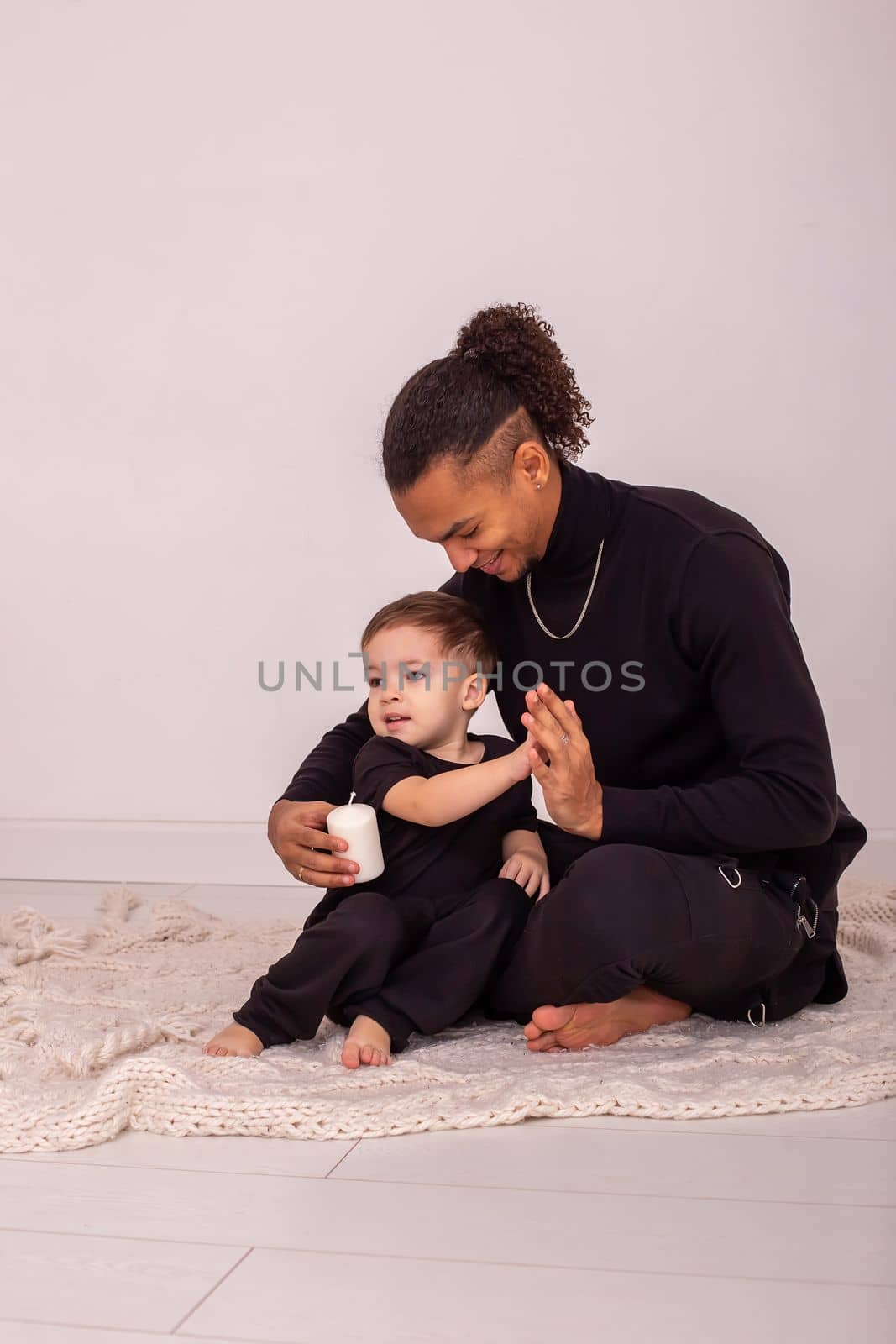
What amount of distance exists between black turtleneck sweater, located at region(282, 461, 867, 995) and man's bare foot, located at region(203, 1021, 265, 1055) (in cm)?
32

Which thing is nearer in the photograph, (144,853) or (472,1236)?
(472,1236)

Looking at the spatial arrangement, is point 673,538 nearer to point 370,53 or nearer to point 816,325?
point 816,325

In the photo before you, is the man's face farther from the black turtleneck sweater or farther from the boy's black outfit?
the boy's black outfit

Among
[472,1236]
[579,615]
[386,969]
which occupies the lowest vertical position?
[472,1236]

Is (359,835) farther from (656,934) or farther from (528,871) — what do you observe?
(656,934)

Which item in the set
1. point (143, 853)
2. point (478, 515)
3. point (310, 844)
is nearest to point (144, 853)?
point (143, 853)

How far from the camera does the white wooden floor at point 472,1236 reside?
946 millimetres

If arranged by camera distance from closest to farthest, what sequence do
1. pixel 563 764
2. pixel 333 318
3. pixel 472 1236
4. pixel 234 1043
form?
1. pixel 472 1236
2. pixel 563 764
3. pixel 234 1043
4. pixel 333 318

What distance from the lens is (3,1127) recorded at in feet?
4.34

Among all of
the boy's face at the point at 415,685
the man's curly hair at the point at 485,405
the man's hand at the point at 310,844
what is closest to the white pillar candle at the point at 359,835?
the man's hand at the point at 310,844

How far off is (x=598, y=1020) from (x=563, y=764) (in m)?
0.35

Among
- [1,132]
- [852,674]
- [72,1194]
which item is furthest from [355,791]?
[1,132]

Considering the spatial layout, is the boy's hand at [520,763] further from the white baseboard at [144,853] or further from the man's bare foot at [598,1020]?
the white baseboard at [144,853]

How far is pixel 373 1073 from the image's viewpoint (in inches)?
56.7
